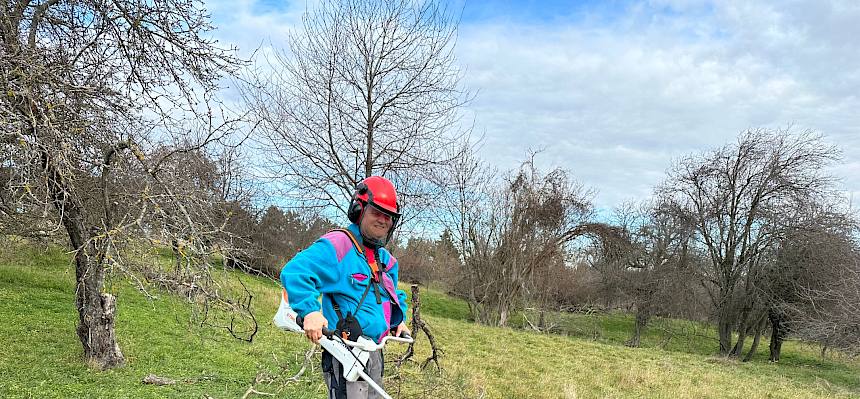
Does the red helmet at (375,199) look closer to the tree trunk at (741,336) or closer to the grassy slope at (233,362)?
the grassy slope at (233,362)

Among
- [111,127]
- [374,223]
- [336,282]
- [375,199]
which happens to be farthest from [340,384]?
[111,127]

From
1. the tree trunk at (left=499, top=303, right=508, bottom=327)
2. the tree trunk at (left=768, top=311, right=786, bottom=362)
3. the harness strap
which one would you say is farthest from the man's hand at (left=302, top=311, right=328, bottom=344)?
the tree trunk at (left=768, top=311, right=786, bottom=362)

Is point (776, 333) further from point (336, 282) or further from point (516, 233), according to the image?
point (336, 282)

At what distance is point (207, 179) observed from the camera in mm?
6578

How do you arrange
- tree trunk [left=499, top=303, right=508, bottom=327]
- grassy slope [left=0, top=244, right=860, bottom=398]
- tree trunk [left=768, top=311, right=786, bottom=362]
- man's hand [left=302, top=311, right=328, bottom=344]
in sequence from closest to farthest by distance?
man's hand [left=302, top=311, right=328, bottom=344]
grassy slope [left=0, top=244, right=860, bottom=398]
tree trunk [left=768, top=311, right=786, bottom=362]
tree trunk [left=499, top=303, right=508, bottom=327]

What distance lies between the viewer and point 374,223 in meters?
2.81

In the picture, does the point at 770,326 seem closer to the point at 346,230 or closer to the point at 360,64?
→ the point at 360,64

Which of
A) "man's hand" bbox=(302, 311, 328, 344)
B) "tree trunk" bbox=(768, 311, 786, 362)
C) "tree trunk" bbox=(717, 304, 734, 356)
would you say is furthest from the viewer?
"tree trunk" bbox=(717, 304, 734, 356)

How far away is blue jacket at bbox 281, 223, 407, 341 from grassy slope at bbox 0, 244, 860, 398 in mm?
3104

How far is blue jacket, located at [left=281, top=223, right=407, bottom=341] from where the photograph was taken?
2.48m

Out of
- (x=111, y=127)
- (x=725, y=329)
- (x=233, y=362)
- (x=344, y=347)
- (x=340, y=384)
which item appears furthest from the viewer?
A: (x=725, y=329)

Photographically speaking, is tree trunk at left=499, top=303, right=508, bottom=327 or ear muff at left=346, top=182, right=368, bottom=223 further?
tree trunk at left=499, top=303, right=508, bottom=327

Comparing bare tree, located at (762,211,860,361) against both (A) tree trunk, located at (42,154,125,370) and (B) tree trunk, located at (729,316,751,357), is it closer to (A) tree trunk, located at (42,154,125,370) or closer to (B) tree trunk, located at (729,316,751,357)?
(B) tree trunk, located at (729,316,751,357)

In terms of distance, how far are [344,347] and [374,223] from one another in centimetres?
64
